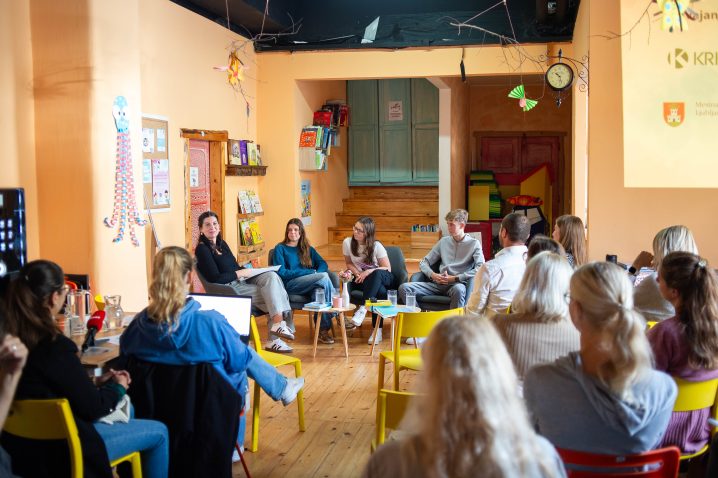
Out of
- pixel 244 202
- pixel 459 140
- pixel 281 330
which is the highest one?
pixel 459 140

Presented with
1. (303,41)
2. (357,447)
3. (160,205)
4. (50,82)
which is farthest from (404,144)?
(357,447)

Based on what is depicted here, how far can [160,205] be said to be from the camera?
299 inches

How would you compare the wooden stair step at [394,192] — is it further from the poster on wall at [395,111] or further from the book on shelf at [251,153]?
the book on shelf at [251,153]

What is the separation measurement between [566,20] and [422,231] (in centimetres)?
333

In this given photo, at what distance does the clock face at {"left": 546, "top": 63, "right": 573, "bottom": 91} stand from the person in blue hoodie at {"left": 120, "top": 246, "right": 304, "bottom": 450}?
5431 mm

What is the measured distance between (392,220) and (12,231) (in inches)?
290

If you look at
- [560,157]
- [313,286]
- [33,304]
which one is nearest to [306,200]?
[313,286]

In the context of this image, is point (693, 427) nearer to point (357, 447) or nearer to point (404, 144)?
point (357, 447)

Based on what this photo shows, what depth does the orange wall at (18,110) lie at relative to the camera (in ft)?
18.4

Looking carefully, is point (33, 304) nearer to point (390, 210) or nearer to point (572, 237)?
point (572, 237)

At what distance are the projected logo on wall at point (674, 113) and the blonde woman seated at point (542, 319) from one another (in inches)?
106

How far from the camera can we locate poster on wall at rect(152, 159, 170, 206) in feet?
24.5

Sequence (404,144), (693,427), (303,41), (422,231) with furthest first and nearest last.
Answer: (404,144) → (422,231) → (303,41) → (693,427)

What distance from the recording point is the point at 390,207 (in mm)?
12242
